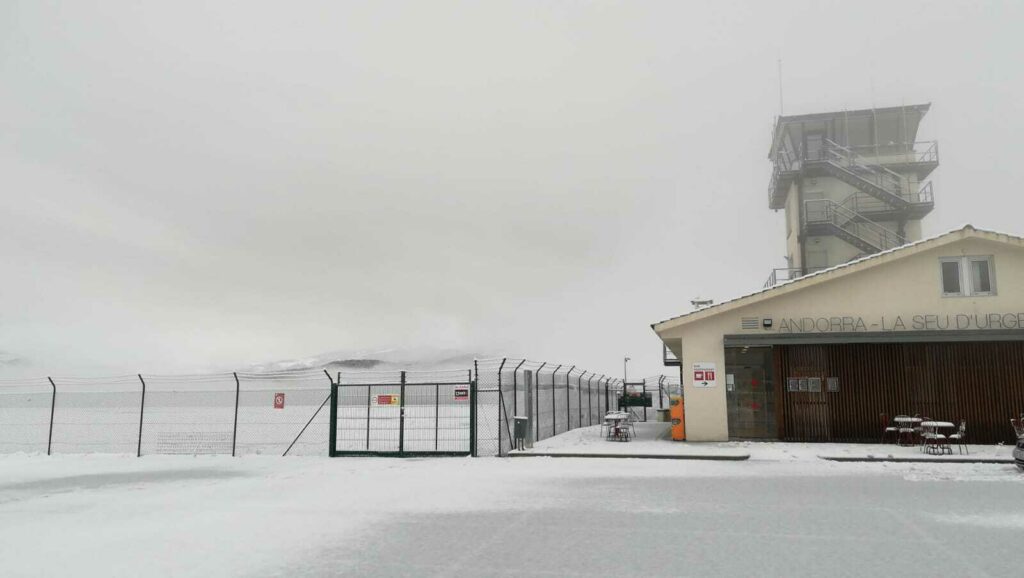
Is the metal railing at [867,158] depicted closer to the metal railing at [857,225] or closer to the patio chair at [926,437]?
the metal railing at [857,225]

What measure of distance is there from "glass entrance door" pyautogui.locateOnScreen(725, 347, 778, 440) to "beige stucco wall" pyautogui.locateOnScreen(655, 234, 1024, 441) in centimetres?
140

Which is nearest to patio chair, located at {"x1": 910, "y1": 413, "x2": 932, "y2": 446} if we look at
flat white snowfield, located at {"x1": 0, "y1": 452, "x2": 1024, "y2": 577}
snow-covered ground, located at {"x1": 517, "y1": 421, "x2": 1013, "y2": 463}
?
snow-covered ground, located at {"x1": 517, "y1": 421, "x2": 1013, "y2": 463}

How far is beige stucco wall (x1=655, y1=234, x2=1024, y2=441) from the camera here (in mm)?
21219

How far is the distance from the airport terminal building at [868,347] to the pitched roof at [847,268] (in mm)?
36

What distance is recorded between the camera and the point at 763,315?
74.2 feet

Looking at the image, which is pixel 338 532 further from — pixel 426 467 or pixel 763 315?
pixel 763 315

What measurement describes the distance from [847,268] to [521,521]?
16.2 meters

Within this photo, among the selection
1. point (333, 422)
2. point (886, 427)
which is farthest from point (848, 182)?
point (333, 422)

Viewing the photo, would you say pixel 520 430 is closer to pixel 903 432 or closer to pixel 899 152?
pixel 903 432

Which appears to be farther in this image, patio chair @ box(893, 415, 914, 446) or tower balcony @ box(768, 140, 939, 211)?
tower balcony @ box(768, 140, 939, 211)

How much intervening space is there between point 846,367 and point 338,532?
17812mm

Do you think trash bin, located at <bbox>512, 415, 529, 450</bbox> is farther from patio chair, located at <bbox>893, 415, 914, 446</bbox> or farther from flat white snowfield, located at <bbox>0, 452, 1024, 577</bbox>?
patio chair, located at <bbox>893, 415, 914, 446</bbox>

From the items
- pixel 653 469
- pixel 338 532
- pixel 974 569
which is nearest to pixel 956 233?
pixel 653 469

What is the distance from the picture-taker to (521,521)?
391 inches
